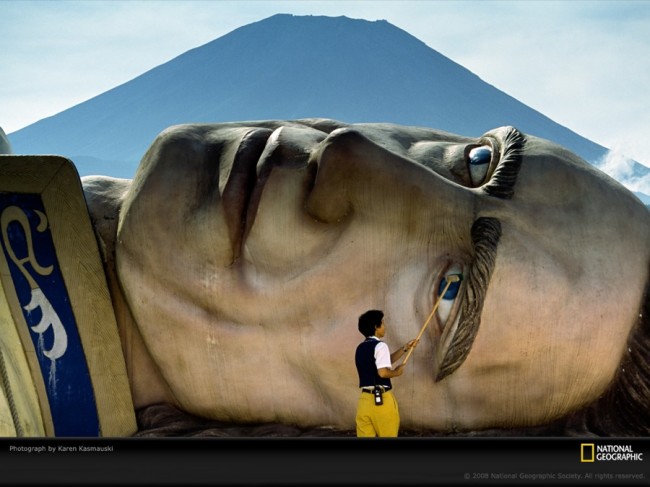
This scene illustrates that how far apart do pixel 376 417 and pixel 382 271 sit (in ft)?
1.73

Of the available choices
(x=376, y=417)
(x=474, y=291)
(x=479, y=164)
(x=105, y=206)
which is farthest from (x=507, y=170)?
(x=105, y=206)

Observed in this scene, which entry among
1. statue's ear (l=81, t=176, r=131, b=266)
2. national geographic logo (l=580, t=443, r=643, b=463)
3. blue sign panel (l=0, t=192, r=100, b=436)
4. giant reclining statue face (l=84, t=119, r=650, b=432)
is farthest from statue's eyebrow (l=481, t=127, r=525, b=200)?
blue sign panel (l=0, t=192, r=100, b=436)

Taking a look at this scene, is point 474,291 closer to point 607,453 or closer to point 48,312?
point 607,453

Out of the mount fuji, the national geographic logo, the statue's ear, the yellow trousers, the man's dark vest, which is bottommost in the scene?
the national geographic logo

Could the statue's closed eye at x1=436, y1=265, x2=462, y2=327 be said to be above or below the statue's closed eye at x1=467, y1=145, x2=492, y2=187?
below

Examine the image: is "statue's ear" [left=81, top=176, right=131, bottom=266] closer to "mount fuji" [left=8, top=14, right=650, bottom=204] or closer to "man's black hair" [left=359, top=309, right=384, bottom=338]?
"man's black hair" [left=359, top=309, right=384, bottom=338]

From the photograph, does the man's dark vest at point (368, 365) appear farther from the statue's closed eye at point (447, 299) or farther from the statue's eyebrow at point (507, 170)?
the statue's eyebrow at point (507, 170)

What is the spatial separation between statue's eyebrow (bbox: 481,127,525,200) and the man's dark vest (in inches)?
28.2

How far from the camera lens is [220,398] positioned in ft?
12.5

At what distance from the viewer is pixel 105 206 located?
3979 mm

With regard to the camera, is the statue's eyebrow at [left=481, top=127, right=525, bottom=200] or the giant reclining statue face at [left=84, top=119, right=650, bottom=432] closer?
the giant reclining statue face at [left=84, top=119, right=650, bottom=432]

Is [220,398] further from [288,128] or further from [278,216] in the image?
[288,128]

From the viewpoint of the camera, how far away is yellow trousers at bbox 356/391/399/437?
334 cm

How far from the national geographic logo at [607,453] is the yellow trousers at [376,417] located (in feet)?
2.02
